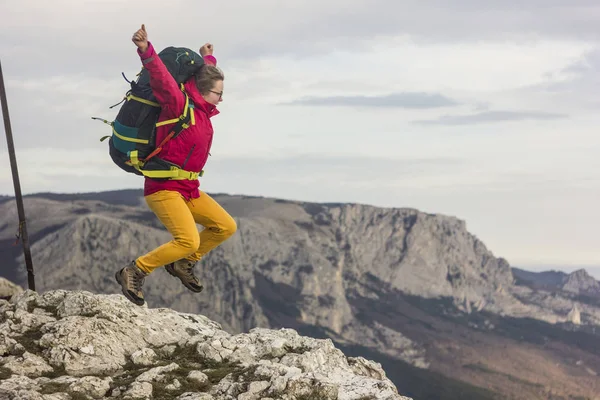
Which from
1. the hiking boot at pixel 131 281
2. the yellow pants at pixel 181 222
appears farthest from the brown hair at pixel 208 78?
the hiking boot at pixel 131 281

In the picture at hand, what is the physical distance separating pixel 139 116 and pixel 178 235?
8.56 feet

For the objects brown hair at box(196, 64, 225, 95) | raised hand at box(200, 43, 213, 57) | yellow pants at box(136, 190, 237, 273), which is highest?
raised hand at box(200, 43, 213, 57)

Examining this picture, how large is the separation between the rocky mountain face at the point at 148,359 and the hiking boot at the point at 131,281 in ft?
3.30

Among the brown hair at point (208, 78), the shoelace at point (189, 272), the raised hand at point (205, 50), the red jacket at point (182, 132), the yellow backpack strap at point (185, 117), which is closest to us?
the red jacket at point (182, 132)

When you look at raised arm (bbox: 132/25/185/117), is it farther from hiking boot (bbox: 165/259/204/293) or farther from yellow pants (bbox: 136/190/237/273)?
hiking boot (bbox: 165/259/204/293)

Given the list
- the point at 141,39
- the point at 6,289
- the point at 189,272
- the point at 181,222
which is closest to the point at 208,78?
the point at 141,39

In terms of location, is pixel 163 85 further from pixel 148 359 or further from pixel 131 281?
pixel 148 359

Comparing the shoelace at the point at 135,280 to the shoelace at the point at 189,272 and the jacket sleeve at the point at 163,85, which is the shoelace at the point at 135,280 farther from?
the jacket sleeve at the point at 163,85

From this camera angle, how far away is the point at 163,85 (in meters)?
15.8

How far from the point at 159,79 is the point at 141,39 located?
2.77 ft

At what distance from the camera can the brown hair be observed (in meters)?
16.7

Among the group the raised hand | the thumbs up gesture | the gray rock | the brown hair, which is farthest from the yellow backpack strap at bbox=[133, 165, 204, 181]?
the gray rock

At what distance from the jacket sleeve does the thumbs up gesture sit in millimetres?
109

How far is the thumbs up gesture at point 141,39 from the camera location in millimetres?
15391
